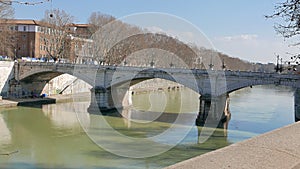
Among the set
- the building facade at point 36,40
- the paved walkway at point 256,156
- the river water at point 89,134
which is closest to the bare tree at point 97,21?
the building facade at point 36,40

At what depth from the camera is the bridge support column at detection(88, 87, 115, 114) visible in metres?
23.7

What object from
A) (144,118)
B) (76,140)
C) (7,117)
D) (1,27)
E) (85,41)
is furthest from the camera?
(85,41)

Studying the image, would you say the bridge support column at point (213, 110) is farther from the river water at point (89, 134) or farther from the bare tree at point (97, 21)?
the bare tree at point (97, 21)

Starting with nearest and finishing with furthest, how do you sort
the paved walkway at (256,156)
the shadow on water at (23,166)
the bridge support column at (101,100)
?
the paved walkway at (256,156) → the shadow on water at (23,166) → the bridge support column at (101,100)

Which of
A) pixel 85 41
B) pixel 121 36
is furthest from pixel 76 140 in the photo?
pixel 85 41

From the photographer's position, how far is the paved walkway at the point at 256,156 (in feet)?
9.27

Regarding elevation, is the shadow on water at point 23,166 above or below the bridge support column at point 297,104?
below

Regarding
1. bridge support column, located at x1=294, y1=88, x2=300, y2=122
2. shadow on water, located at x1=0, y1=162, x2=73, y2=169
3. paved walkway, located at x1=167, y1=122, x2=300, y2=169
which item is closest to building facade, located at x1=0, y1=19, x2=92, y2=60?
bridge support column, located at x1=294, y1=88, x2=300, y2=122

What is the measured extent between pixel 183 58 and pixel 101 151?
127ft

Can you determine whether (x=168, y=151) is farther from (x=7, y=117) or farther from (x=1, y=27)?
(x=1, y=27)

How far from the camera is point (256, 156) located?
314 cm

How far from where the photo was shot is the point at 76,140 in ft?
48.8

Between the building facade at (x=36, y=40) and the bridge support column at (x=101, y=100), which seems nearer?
the bridge support column at (x=101, y=100)

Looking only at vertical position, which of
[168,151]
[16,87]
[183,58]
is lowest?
[168,151]
